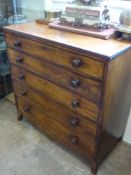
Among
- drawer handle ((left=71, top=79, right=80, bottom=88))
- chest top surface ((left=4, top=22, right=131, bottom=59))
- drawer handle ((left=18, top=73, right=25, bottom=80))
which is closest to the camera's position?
chest top surface ((left=4, top=22, right=131, bottom=59))

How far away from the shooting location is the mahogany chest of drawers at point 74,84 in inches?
43.3

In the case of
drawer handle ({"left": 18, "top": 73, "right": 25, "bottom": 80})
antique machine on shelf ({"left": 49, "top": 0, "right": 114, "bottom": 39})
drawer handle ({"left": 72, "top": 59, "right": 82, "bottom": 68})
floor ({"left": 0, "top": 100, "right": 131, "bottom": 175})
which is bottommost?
floor ({"left": 0, "top": 100, "right": 131, "bottom": 175})

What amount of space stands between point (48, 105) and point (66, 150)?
47 centimetres

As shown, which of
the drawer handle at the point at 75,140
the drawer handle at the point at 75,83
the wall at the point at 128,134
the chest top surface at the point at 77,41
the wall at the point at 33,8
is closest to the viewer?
the chest top surface at the point at 77,41

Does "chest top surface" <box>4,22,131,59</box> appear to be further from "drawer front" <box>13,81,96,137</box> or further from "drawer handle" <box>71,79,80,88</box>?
"drawer front" <box>13,81,96,137</box>

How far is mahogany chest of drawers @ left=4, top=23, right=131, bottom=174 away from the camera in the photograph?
1.10m

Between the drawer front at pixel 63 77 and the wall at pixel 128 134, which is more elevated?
the drawer front at pixel 63 77

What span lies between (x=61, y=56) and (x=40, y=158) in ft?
3.00

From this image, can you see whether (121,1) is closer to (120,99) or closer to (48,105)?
(120,99)

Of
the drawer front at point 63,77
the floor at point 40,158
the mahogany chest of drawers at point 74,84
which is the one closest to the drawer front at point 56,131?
the mahogany chest of drawers at point 74,84

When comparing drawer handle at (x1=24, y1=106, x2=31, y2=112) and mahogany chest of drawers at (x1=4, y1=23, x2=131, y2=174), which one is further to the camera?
drawer handle at (x1=24, y1=106, x2=31, y2=112)

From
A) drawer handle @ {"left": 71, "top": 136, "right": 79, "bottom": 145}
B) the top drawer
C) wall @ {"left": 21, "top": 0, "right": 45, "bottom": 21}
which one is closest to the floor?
drawer handle @ {"left": 71, "top": 136, "right": 79, "bottom": 145}

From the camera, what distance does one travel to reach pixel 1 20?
2.15 metres

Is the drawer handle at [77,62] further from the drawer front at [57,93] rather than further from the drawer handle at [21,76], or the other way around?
the drawer handle at [21,76]
